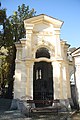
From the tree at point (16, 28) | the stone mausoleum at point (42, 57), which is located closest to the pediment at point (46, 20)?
the stone mausoleum at point (42, 57)

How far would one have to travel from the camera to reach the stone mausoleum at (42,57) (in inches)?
623

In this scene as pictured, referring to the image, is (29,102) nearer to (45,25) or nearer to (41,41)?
(41,41)

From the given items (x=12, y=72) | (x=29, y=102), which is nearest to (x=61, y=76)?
(x=29, y=102)

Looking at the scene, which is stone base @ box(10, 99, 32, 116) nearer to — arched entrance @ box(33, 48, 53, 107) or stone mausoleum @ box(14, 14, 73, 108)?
stone mausoleum @ box(14, 14, 73, 108)

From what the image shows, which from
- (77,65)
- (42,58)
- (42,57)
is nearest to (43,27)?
(42,57)

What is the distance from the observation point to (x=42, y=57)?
17250 millimetres

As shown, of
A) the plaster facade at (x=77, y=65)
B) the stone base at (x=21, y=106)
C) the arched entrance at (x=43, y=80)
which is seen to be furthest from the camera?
the arched entrance at (x=43, y=80)

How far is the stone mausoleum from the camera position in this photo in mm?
15836

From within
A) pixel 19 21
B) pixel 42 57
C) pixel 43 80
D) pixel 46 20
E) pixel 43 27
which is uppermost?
pixel 19 21

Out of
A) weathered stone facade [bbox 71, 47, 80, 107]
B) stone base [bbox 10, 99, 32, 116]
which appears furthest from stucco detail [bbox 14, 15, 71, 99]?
weathered stone facade [bbox 71, 47, 80, 107]

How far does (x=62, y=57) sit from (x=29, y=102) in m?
5.95

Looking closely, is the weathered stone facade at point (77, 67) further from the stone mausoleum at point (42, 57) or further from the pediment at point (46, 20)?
the pediment at point (46, 20)

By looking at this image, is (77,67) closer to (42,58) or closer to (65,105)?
(42,58)

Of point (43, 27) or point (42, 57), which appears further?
point (43, 27)
